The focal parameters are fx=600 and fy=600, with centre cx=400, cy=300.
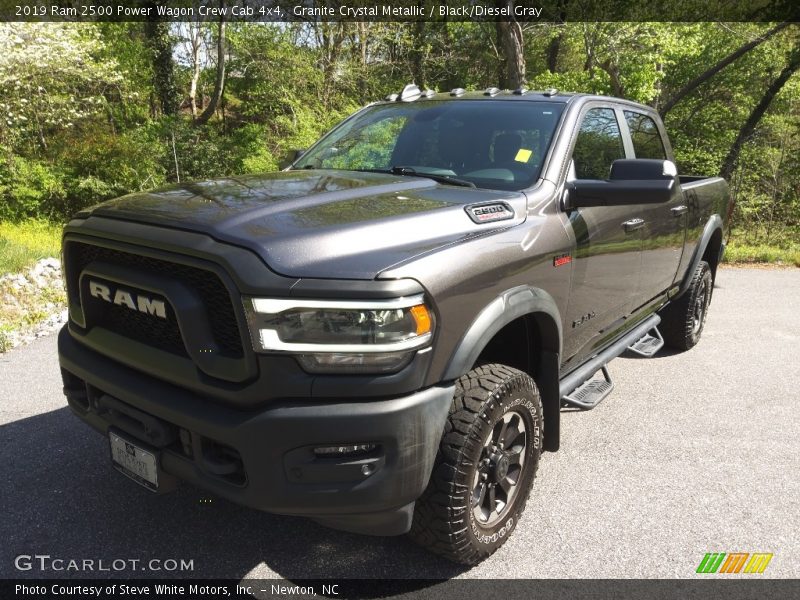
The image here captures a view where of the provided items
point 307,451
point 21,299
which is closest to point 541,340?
point 307,451

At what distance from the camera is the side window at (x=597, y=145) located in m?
3.17

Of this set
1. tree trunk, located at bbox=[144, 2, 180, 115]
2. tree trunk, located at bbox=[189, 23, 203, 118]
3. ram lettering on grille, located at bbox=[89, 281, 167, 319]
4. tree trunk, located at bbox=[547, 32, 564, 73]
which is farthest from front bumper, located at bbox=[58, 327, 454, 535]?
tree trunk, located at bbox=[547, 32, 564, 73]

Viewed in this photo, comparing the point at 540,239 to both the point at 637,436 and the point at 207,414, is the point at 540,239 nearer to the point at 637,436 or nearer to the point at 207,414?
the point at 207,414

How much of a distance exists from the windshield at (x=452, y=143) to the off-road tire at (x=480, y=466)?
1011 millimetres

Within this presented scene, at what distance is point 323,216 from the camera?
216 centimetres

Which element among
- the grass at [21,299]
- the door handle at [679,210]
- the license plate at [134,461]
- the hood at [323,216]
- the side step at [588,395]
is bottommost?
the grass at [21,299]

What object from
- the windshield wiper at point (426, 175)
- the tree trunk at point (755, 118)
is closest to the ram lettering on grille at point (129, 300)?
the windshield wiper at point (426, 175)

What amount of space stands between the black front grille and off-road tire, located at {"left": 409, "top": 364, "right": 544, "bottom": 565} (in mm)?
826

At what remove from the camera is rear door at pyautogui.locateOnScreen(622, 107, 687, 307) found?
3766 millimetres

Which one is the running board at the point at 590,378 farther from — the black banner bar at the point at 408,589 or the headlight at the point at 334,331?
the headlight at the point at 334,331

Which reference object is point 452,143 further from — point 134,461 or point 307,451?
point 134,461

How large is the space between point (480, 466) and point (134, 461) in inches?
51.5

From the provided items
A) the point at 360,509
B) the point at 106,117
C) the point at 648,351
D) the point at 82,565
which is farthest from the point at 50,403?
the point at 106,117

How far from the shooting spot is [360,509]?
75.7 inches
